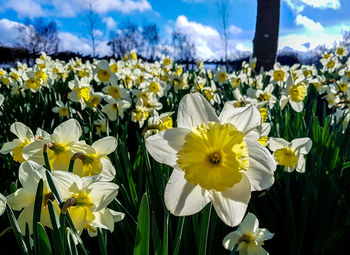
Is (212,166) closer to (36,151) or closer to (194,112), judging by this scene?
(194,112)

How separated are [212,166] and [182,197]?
108 mm

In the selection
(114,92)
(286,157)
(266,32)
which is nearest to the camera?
(286,157)

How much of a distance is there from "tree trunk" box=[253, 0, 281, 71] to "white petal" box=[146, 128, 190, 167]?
7.49 m

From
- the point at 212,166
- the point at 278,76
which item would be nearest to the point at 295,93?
the point at 278,76

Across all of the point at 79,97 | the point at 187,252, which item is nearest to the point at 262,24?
the point at 79,97

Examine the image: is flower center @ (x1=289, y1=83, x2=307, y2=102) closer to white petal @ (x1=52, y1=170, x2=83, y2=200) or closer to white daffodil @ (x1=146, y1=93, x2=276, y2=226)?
white daffodil @ (x1=146, y1=93, x2=276, y2=226)

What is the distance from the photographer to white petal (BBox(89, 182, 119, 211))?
2.55 ft

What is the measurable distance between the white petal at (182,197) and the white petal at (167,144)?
5 cm

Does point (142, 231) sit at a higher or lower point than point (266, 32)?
lower

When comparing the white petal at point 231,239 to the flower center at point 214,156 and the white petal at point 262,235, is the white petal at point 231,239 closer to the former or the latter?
the white petal at point 262,235

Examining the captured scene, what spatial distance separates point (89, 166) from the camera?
2.95 ft

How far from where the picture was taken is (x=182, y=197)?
2.52ft

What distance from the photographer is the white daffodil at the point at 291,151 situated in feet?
4.93

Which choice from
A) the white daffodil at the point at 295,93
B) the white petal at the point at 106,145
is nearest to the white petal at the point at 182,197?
the white petal at the point at 106,145
